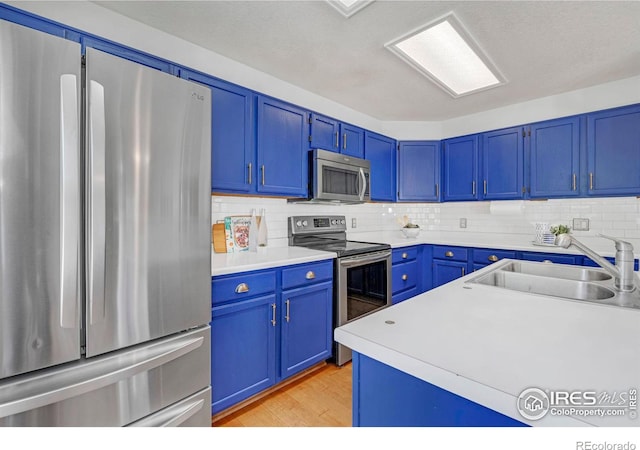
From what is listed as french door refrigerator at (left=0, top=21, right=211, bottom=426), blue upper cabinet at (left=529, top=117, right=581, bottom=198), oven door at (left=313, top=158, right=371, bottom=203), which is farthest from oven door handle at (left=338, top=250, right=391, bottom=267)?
blue upper cabinet at (left=529, top=117, right=581, bottom=198)

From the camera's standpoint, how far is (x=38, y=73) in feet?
3.19

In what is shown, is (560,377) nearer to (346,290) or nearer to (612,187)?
(346,290)

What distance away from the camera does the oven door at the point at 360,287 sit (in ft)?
7.56

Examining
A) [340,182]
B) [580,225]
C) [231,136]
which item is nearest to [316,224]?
[340,182]

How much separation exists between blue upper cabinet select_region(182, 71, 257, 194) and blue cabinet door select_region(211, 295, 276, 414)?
2.71 ft

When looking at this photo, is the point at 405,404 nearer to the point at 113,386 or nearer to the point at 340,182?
the point at 113,386

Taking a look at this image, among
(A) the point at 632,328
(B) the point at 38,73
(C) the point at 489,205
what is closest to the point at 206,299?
(B) the point at 38,73

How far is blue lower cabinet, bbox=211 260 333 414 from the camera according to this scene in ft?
5.43

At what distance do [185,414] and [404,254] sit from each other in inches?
95.0

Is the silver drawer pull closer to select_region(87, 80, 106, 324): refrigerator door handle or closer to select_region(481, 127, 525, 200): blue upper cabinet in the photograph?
select_region(87, 80, 106, 324): refrigerator door handle

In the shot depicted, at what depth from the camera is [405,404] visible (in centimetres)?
69

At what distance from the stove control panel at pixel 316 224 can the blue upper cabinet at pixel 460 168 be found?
1415mm

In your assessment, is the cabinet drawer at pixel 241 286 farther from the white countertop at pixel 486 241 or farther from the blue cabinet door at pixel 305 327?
the white countertop at pixel 486 241

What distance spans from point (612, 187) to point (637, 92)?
83 centimetres
